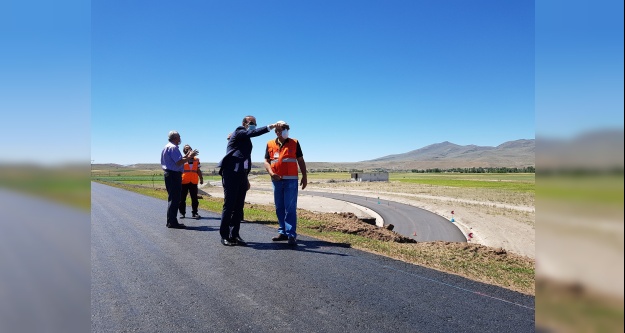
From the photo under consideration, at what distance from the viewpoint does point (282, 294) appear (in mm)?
4594

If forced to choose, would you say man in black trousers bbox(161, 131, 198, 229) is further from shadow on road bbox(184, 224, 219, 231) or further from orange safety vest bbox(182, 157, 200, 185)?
orange safety vest bbox(182, 157, 200, 185)

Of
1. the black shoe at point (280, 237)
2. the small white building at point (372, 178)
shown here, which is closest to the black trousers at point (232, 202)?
the black shoe at point (280, 237)

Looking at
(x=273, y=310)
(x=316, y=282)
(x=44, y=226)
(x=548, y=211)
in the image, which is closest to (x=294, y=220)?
(x=316, y=282)

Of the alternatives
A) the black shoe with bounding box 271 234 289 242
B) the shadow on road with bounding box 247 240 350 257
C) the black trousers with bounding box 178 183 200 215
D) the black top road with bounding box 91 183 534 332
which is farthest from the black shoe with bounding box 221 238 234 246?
the black trousers with bounding box 178 183 200 215

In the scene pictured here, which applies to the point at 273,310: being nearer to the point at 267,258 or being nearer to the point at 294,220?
the point at 267,258

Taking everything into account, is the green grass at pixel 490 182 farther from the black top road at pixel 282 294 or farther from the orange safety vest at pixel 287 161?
the black top road at pixel 282 294

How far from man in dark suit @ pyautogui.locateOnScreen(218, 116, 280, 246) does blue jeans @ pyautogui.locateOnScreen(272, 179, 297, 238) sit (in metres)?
0.71

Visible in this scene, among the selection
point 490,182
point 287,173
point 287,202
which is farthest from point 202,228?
point 490,182

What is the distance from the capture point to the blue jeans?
7.54 metres

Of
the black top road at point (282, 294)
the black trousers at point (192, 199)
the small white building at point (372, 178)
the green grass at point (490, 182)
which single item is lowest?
the green grass at point (490, 182)

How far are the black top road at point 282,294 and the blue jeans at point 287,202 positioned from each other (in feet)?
1.46

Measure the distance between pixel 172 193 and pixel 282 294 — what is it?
5.65m

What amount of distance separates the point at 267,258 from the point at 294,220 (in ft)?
4.51

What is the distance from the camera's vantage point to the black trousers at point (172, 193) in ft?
30.7
